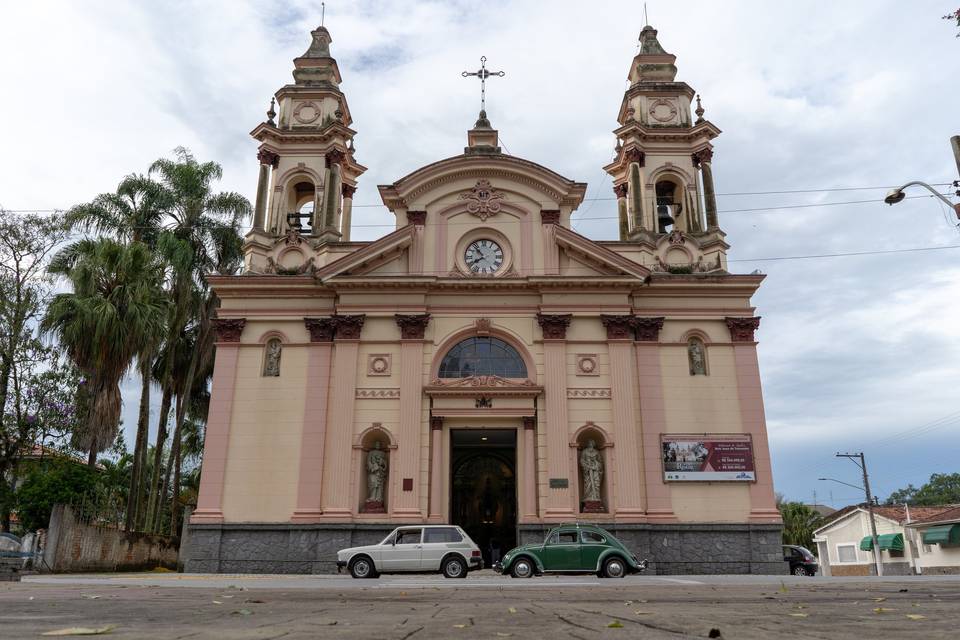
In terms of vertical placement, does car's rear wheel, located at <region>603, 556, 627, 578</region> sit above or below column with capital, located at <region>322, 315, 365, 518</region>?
below

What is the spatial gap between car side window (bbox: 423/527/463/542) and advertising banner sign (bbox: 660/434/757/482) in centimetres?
957

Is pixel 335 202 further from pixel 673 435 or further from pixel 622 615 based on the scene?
pixel 622 615

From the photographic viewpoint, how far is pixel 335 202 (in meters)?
30.1

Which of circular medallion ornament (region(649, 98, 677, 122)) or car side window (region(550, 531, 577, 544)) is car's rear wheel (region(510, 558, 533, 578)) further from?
circular medallion ornament (region(649, 98, 677, 122))

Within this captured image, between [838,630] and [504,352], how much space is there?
69.6ft

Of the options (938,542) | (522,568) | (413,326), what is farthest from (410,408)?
(938,542)

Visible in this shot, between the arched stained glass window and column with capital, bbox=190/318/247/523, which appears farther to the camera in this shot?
the arched stained glass window

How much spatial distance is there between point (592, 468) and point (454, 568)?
27.6ft

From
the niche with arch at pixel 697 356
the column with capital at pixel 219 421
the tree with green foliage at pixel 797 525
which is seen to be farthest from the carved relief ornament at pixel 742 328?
the tree with green foliage at pixel 797 525

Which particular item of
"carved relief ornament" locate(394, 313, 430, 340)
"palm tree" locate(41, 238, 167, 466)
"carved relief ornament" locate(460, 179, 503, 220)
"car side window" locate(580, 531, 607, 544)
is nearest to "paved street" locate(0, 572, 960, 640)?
"car side window" locate(580, 531, 607, 544)

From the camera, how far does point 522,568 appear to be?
18406 millimetres

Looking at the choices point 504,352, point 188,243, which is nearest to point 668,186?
point 504,352

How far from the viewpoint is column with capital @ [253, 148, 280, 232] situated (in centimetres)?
2986

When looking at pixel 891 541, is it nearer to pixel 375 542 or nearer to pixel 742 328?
pixel 742 328
